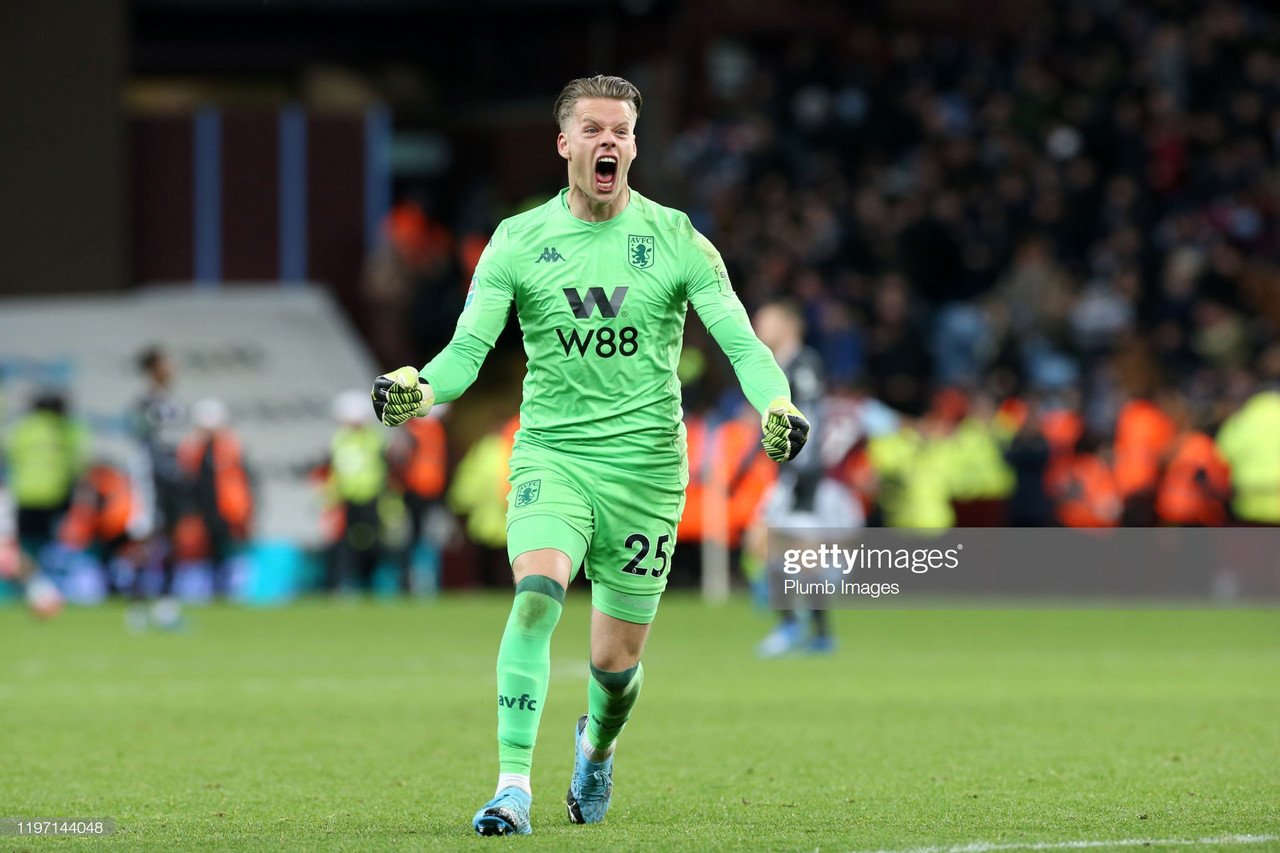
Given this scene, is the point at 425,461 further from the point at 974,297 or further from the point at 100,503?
the point at 974,297

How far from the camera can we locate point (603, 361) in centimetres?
675

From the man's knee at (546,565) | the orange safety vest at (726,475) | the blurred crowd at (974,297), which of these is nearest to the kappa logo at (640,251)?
the man's knee at (546,565)

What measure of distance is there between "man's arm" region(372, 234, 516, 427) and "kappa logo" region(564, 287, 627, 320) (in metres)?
0.20

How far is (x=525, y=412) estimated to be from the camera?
22.5 ft

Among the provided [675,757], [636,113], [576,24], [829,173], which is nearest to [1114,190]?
[829,173]

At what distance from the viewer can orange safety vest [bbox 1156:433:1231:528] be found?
20391 mm

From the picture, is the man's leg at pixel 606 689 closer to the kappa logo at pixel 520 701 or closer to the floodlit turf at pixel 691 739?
the floodlit turf at pixel 691 739

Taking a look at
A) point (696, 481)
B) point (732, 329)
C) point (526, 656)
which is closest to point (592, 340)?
point (732, 329)

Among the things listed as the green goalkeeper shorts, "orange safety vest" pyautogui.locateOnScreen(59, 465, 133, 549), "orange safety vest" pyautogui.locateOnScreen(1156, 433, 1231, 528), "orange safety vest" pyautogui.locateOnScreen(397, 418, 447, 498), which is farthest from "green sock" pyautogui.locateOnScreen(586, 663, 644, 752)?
"orange safety vest" pyautogui.locateOnScreen(397, 418, 447, 498)

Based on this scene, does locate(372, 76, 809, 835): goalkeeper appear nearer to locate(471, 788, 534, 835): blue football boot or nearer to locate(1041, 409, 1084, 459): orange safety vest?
locate(471, 788, 534, 835): blue football boot

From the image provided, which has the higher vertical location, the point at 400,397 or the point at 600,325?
the point at 600,325

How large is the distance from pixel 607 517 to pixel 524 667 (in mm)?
549

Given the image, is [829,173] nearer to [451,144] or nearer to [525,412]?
[451,144]

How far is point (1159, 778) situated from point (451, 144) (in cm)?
2530
